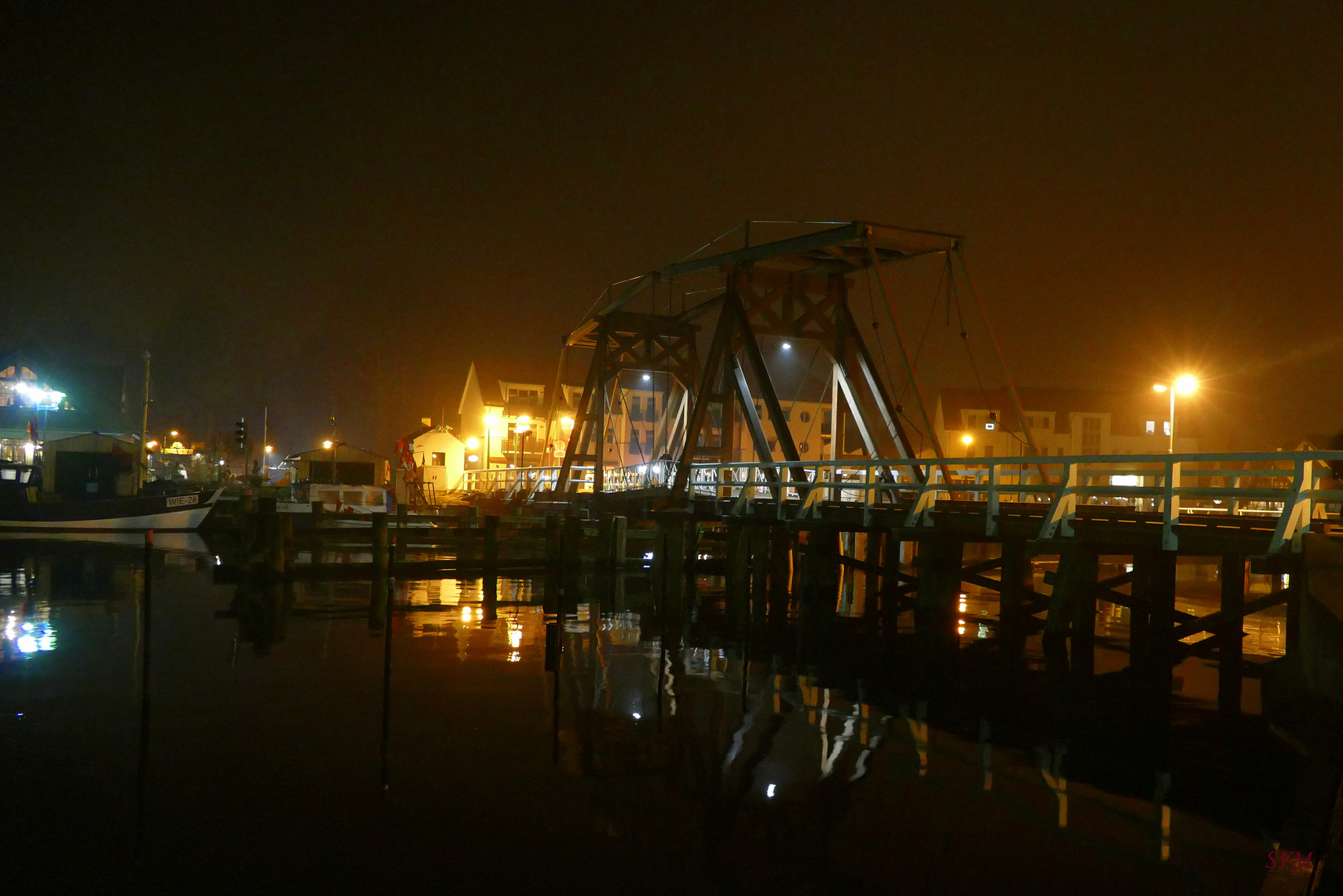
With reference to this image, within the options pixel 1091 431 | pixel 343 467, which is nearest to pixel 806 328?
pixel 343 467

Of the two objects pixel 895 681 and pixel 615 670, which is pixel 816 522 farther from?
pixel 615 670

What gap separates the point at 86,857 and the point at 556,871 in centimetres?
371

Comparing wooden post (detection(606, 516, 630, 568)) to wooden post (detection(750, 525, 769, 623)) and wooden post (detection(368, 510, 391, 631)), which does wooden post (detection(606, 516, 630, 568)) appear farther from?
wooden post (detection(750, 525, 769, 623))

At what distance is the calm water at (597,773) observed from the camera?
7.43 metres

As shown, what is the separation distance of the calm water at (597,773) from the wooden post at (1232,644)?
471 mm

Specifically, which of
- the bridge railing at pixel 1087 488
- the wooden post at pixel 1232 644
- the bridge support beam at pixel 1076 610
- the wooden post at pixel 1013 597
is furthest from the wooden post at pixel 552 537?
the wooden post at pixel 1232 644

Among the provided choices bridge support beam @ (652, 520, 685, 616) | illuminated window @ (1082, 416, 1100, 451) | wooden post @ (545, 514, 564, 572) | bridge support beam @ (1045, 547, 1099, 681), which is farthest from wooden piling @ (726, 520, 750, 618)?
illuminated window @ (1082, 416, 1100, 451)

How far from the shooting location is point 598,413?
27.5 meters

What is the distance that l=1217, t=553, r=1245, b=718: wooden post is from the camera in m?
11.7

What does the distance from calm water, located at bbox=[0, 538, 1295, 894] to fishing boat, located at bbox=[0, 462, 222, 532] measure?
2589 centimetres

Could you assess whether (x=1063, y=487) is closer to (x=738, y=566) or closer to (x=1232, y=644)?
(x=1232, y=644)

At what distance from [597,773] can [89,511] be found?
3819 centimetres

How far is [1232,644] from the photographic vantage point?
1175cm

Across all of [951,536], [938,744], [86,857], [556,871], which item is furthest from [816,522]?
[86,857]
